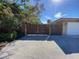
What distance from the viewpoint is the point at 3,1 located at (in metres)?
16.0

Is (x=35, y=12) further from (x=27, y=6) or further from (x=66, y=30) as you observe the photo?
(x=66, y=30)

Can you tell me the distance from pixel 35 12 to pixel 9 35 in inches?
324

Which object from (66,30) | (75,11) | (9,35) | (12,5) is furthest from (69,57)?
(75,11)

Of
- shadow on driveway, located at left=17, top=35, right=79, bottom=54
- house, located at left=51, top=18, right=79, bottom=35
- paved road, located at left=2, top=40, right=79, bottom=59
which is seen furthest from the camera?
house, located at left=51, top=18, right=79, bottom=35

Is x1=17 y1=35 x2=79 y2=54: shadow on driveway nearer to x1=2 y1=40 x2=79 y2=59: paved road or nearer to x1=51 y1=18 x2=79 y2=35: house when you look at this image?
x1=2 y1=40 x2=79 y2=59: paved road

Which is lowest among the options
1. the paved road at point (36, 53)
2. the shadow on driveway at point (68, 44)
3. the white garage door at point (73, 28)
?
the shadow on driveway at point (68, 44)

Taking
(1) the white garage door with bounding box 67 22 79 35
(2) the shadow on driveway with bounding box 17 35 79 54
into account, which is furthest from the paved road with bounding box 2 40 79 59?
(1) the white garage door with bounding box 67 22 79 35

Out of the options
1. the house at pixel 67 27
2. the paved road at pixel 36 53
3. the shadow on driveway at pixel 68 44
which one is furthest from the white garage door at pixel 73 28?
the paved road at pixel 36 53

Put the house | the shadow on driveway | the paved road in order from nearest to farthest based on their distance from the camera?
the paved road
the shadow on driveway
the house

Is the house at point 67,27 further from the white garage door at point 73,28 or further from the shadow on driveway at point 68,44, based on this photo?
the shadow on driveway at point 68,44

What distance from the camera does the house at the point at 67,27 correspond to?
2417 centimetres

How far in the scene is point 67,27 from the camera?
24219mm

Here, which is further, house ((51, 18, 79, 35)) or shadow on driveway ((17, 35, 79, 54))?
house ((51, 18, 79, 35))

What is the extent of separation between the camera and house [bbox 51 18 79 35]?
79.3ft
